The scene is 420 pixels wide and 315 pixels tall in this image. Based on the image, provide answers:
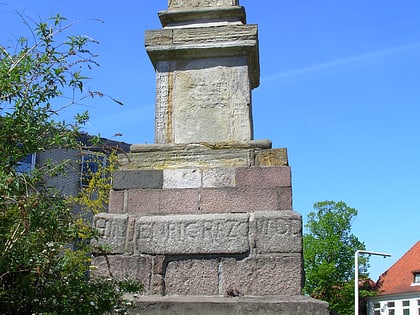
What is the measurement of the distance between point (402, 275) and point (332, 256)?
34.1 ft

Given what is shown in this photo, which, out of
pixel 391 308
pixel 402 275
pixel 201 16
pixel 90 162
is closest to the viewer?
pixel 201 16

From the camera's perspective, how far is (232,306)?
12.8 feet

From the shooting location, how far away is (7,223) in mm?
3334

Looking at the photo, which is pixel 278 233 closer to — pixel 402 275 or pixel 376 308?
pixel 402 275

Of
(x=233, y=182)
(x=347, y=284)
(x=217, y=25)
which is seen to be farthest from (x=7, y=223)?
(x=347, y=284)

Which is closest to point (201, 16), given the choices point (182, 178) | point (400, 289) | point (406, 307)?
point (182, 178)

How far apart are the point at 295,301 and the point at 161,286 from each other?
101 cm

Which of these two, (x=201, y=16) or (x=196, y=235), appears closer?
(x=196, y=235)

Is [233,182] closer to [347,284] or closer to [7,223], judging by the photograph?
[7,223]

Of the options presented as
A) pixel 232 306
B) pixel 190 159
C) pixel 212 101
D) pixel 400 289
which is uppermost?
pixel 212 101

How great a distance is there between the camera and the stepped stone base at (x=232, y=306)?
3.85 metres

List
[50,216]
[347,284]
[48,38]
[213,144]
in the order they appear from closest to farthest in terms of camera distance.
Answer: [50,216]
[48,38]
[213,144]
[347,284]

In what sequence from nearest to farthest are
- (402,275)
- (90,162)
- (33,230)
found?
(33,230) < (90,162) < (402,275)

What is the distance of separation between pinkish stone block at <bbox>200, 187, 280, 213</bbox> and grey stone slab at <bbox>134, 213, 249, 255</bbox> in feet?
0.32
